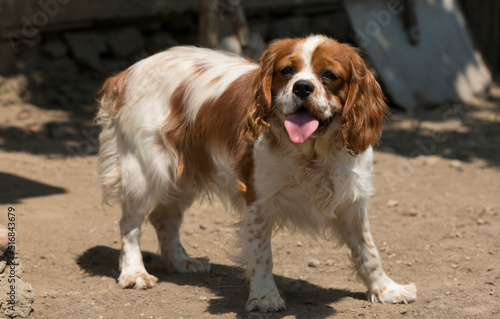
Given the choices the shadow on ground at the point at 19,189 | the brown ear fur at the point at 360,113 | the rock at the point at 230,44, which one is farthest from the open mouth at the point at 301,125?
the rock at the point at 230,44

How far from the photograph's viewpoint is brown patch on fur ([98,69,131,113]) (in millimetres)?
4863

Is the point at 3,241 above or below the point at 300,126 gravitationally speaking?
below

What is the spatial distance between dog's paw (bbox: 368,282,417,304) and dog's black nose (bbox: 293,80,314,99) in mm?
1419

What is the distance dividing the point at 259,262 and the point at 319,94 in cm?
114

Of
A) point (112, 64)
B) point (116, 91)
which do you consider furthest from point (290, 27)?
point (116, 91)

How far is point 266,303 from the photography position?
4086mm


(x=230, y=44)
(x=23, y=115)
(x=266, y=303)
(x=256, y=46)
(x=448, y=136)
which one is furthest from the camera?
(x=256, y=46)

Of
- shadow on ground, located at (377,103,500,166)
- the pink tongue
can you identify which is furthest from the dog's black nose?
shadow on ground, located at (377,103,500,166)

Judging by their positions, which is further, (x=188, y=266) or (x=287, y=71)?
(x=188, y=266)

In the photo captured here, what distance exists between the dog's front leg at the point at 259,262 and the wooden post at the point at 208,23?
13.2 ft

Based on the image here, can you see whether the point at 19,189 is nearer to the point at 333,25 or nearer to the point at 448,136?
the point at 448,136

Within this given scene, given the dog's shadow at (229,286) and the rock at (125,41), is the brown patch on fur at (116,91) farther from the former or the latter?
the rock at (125,41)

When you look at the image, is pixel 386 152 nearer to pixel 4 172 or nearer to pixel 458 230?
pixel 458 230

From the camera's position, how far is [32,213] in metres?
5.66
